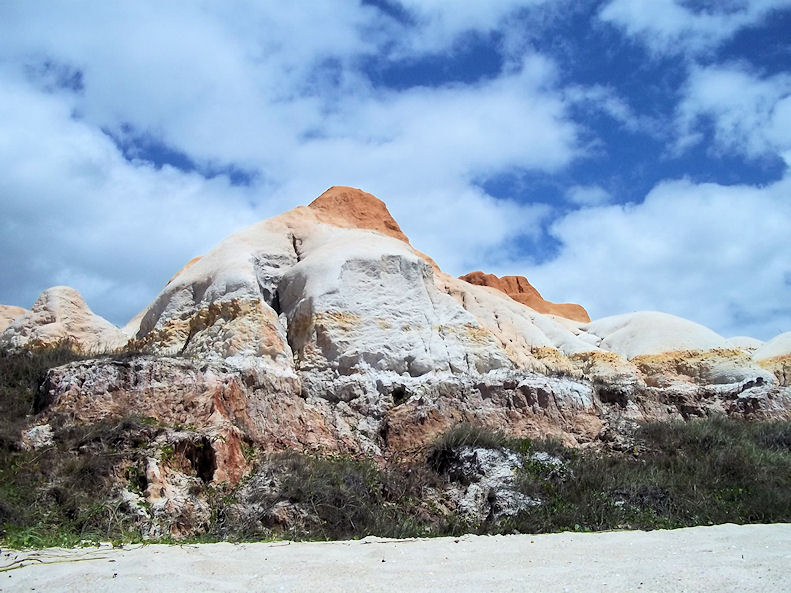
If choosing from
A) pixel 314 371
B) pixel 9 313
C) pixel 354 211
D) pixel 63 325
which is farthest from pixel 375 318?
pixel 9 313

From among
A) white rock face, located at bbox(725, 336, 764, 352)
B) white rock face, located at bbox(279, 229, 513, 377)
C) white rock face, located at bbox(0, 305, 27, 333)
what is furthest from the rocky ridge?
white rock face, located at bbox(725, 336, 764, 352)

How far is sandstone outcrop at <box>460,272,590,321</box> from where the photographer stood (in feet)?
145

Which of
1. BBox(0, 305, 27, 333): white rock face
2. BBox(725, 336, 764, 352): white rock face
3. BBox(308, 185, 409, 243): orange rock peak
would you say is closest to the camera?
BBox(308, 185, 409, 243): orange rock peak

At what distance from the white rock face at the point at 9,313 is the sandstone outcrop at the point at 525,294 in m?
24.2

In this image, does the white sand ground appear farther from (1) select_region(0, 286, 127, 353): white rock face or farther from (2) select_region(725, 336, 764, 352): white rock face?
(2) select_region(725, 336, 764, 352): white rock face

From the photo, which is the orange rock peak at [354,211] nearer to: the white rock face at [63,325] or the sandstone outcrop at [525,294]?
the white rock face at [63,325]

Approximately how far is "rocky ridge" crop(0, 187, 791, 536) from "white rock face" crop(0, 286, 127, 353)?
5 cm

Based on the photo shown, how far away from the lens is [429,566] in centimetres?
641

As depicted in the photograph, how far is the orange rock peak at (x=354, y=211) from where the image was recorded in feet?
74.0

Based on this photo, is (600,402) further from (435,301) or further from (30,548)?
(30,548)

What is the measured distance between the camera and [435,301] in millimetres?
18328

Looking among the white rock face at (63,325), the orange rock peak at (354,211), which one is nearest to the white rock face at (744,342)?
the orange rock peak at (354,211)

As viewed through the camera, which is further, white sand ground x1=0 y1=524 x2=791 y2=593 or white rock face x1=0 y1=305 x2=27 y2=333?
white rock face x1=0 y1=305 x2=27 y2=333

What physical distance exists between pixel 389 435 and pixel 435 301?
4.87m
